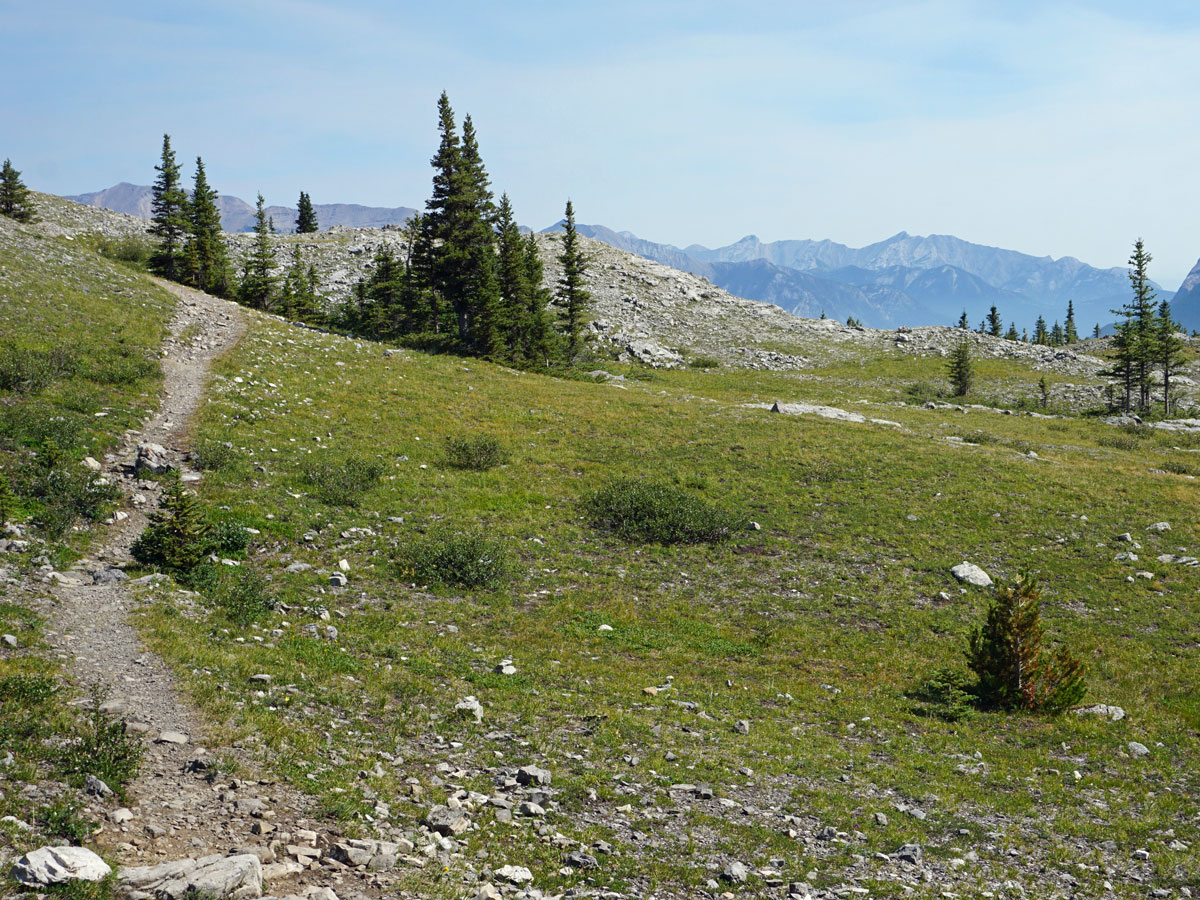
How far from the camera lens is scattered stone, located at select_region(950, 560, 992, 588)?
70.0 ft

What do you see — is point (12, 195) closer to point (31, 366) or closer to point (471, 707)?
point (31, 366)

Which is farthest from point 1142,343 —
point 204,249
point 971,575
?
point 204,249

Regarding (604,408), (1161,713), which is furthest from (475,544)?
(604,408)

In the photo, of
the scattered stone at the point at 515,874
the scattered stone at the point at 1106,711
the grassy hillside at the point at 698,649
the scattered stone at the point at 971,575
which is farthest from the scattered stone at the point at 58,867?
the scattered stone at the point at 971,575

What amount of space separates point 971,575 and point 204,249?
2550 inches

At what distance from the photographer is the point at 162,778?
8.31 metres

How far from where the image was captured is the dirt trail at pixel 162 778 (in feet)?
23.5

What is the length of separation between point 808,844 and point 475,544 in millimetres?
12570

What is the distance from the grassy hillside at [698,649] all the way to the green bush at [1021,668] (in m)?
0.59

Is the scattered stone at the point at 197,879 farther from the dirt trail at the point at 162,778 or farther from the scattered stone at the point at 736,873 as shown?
the scattered stone at the point at 736,873

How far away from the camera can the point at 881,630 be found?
18.4m

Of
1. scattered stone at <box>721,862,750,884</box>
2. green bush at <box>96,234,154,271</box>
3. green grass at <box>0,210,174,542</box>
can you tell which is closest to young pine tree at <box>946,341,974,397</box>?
green grass at <box>0,210,174,542</box>

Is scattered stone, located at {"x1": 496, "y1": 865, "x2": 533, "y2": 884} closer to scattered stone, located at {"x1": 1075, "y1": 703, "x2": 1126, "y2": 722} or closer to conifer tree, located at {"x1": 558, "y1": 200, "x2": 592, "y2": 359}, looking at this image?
scattered stone, located at {"x1": 1075, "y1": 703, "x2": 1126, "y2": 722}

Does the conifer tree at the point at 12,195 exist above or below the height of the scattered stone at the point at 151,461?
above
